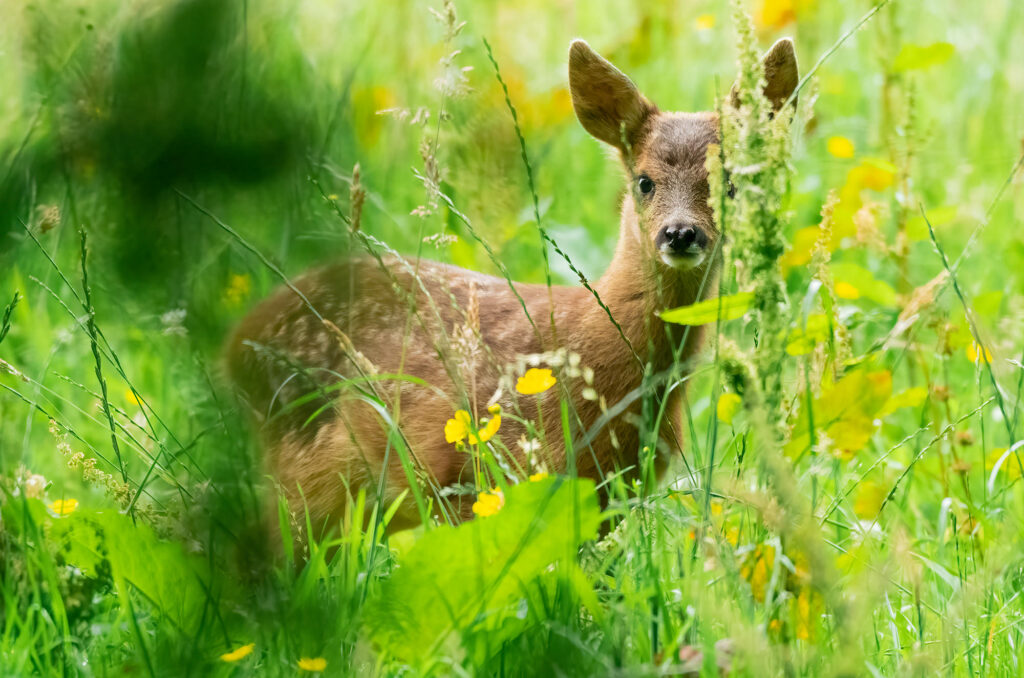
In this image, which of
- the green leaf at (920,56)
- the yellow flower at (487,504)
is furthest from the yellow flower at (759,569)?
the green leaf at (920,56)

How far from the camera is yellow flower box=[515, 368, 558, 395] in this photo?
2.61 metres

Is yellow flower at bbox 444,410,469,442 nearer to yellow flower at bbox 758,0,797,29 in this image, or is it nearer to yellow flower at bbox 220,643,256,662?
yellow flower at bbox 220,643,256,662

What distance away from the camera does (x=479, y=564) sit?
203 centimetres

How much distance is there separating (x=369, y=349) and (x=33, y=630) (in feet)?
4.86

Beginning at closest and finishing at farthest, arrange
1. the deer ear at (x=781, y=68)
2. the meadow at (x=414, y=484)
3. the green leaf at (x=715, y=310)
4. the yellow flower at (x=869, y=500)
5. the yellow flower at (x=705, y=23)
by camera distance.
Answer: the meadow at (x=414, y=484)
the green leaf at (x=715, y=310)
the yellow flower at (x=869, y=500)
the deer ear at (x=781, y=68)
the yellow flower at (x=705, y=23)

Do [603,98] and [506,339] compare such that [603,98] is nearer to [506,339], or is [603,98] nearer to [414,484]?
[506,339]

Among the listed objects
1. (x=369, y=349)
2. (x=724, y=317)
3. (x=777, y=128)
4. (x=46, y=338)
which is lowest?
(x=46, y=338)

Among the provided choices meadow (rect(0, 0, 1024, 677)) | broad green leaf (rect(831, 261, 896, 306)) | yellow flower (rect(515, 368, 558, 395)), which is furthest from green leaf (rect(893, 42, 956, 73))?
yellow flower (rect(515, 368, 558, 395))

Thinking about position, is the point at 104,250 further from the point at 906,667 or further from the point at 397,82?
the point at 397,82

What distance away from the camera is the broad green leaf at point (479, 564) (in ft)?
6.71

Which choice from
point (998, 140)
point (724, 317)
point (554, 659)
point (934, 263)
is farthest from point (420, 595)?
point (998, 140)

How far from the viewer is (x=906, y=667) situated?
1.88 m

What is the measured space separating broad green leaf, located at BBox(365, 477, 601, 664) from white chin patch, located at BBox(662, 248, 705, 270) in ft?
4.88

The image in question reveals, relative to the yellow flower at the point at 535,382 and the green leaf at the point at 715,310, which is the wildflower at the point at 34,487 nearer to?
the yellow flower at the point at 535,382
